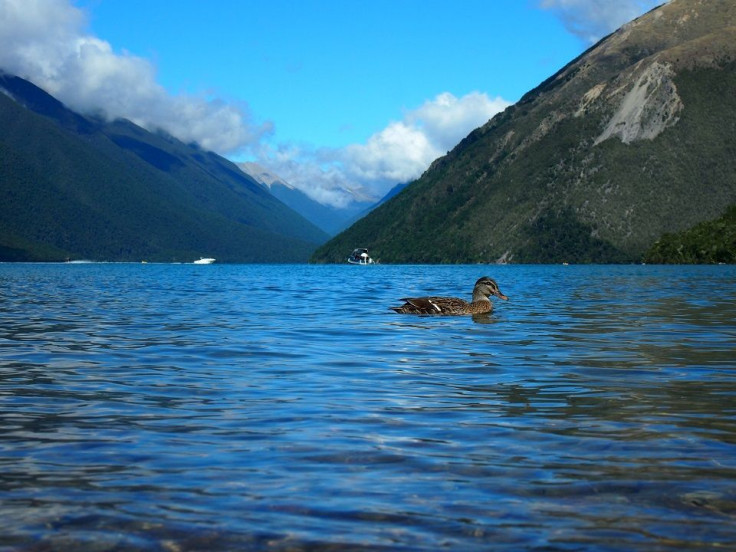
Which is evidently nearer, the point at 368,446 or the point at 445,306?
the point at 368,446

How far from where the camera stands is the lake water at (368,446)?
307 inches

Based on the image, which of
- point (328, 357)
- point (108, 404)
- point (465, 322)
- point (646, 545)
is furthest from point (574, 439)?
point (465, 322)

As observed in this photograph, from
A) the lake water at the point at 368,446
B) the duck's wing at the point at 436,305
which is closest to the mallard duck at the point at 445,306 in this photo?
the duck's wing at the point at 436,305

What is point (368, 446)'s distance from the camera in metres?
11.2

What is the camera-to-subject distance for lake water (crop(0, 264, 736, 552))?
25.6ft

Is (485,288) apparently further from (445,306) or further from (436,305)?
(436,305)

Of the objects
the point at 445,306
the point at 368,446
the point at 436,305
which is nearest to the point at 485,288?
the point at 445,306

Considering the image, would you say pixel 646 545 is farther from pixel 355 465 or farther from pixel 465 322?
pixel 465 322

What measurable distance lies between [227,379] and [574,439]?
27.6ft

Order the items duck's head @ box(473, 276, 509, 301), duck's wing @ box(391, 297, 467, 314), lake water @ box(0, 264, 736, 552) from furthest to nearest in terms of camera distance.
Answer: duck's head @ box(473, 276, 509, 301), duck's wing @ box(391, 297, 467, 314), lake water @ box(0, 264, 736, 552)

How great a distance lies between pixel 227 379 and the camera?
18016 mm

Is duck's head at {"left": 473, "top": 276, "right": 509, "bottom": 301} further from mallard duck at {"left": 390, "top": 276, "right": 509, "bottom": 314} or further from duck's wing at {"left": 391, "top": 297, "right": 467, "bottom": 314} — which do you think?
duck's wing at {"left": 391, "top": 297, "right": 467, "bottom": 314}

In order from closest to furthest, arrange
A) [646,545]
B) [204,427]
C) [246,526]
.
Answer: [646,545], [246,526], [204,427]

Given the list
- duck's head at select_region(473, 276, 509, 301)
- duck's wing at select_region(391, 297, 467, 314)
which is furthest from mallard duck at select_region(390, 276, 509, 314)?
duck's head at select_region(473, 276, 509, 301)
